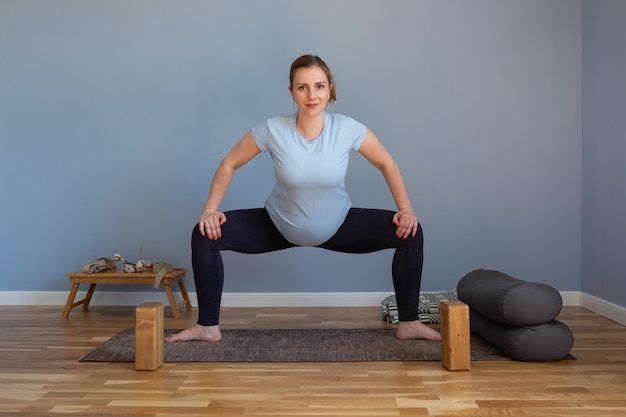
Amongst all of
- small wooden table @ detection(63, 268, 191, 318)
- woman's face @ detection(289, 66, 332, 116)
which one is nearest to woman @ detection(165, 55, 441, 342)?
woman's face @ detection(289, 66, 332, 116)

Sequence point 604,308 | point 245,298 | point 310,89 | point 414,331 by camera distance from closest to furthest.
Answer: point 310,89 < point 414,331 < point 604,308 < point 245,298

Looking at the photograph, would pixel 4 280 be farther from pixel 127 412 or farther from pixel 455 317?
pixel 455 317

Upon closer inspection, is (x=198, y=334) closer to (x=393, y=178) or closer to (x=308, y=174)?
(x=308, y=174)

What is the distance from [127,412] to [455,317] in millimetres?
1091

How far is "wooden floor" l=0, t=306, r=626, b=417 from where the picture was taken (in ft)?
5.21

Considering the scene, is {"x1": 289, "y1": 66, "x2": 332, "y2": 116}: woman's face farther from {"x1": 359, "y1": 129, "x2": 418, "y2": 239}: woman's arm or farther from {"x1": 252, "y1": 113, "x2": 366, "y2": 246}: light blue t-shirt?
{"x1": 359, "y1": 129, "x2": 418, "y2": 239}: woman's arm

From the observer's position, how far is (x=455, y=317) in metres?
1.96

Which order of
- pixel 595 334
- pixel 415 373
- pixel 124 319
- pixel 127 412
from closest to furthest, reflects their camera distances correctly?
pixel 127 412
pixel 415 373
pixel 595 334
pixel 124 319

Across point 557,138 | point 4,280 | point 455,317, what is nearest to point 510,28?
point 557,138

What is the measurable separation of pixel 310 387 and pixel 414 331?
74 centimetres

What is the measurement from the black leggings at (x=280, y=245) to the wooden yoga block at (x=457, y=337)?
1.35 ft

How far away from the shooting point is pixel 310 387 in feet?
5.89

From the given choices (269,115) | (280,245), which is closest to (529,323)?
(280,245)

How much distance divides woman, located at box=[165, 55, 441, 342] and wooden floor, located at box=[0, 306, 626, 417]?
0.36 metres
